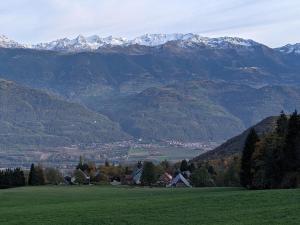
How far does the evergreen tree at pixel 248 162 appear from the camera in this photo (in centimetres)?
7707

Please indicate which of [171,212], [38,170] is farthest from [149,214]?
[38,170]

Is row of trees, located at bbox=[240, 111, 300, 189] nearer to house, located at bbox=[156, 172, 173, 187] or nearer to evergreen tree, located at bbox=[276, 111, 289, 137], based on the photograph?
evergreen tree, located at bbox=[276, 111, 289, 137]

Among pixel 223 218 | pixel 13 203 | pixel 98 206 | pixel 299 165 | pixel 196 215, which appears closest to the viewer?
pixel 223 218

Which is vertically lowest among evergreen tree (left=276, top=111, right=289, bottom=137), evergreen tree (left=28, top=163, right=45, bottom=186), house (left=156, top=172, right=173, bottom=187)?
house (left=156, top=172, right=173, bottom=187)

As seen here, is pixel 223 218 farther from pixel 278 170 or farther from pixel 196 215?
pixel 278 170

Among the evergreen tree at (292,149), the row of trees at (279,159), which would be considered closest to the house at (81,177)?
the row of trees at (279,159)

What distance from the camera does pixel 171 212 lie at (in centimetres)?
4412

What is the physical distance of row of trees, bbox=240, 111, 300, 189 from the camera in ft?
226

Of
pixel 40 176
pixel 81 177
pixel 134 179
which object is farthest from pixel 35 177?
Answer: pixel 134 179

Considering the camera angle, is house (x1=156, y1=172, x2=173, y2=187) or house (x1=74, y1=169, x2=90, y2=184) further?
house (x1=74, y1=169, x2=90, y2=184)

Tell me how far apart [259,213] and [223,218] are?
2122 mm

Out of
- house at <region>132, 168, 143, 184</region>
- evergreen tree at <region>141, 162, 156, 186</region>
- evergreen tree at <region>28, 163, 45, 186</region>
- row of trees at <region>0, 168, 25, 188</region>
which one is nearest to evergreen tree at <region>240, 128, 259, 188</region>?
row of trees at <region>0, 168, 25, 188</region>

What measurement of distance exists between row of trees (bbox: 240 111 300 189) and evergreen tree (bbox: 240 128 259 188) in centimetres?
88

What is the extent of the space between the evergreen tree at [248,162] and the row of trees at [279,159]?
878 millimetres
